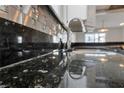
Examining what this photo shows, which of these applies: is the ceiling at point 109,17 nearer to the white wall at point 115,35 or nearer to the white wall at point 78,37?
the white wall at point 115,35

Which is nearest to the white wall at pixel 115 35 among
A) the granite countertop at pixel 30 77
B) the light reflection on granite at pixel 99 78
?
the light reflection on granite at pixel 99 78

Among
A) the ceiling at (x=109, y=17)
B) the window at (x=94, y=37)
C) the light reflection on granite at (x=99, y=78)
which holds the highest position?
the ceiling at (x=109, y=17)

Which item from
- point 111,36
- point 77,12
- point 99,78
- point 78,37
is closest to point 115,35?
point 111,36

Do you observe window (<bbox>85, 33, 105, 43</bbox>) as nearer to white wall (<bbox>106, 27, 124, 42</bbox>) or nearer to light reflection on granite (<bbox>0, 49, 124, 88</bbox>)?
white wall (<bbox>106, 27, 124, 42</bbox>)

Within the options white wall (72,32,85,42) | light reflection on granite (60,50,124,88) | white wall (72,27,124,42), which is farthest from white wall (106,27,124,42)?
light reflection on granite (60,50,124,88)

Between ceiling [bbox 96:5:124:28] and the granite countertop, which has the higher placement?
ceiling [bbox 96:5:124:28]

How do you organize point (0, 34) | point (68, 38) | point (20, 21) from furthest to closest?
point (68, 38) → point (20, 21) → point (0, 34)

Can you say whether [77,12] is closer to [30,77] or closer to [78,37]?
[78,37]

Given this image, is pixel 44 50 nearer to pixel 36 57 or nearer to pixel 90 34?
pixel 36 57

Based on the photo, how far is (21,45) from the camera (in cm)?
86
